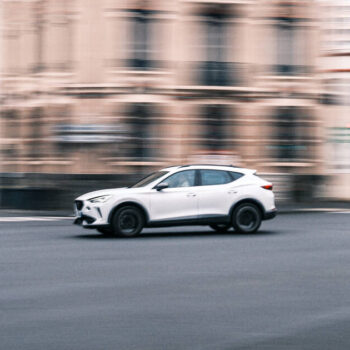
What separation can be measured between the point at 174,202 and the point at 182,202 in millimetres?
156

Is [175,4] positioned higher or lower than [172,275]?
higher

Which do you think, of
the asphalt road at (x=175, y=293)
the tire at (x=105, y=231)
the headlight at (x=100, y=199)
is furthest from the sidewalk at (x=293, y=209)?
the asphalt road at (x=175, y=293)

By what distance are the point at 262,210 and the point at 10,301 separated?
10.0 meters

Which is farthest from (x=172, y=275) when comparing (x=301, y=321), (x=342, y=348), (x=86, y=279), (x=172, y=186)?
(x=172, y=186)

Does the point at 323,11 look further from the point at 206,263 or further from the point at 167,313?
the point at 167,313

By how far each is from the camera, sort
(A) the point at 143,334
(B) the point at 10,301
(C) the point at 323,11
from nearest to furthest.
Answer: (A) the point at 143,334 → (B) the point at 10,301 → (C) the point at 323,11

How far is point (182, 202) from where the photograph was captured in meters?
18.1

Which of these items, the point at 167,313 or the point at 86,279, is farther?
the point at 86,279

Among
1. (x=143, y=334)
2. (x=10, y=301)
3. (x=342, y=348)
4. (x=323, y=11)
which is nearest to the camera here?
(x=342, y=348)

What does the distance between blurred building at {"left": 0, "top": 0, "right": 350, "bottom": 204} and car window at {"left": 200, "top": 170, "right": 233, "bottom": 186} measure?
44.1 ft

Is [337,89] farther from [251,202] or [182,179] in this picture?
[182,179]

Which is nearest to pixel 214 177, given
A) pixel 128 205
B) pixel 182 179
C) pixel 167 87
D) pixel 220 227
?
pixel 182 179

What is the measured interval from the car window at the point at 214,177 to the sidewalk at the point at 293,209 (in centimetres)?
1053

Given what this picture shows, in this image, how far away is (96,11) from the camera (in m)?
32.2
